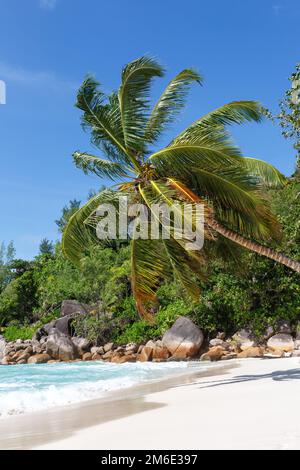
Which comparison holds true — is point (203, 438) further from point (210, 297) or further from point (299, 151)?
point (210, 297)

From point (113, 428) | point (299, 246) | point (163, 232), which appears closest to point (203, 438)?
point (113, 428)

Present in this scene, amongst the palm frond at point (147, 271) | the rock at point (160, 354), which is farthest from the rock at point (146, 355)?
the palm frond at point (147, 271)

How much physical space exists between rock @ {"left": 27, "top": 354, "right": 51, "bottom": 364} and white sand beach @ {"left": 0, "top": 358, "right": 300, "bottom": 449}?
20.0m

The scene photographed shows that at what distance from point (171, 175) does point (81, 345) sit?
20022 mm

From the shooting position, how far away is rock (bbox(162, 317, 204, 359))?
71.8 feet

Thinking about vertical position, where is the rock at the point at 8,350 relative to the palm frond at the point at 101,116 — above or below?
below

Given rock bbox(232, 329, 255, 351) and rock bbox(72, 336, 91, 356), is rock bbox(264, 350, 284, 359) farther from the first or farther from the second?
rock bbox(72, 336, 91, 356)

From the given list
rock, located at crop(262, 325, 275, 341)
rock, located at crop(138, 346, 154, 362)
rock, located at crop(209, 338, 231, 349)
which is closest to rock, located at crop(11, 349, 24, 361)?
rock, located at crop(138, 346, 154, 362)

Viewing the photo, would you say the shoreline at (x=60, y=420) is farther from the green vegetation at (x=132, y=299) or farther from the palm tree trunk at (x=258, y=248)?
the green vegetation at (x=132, y=299)

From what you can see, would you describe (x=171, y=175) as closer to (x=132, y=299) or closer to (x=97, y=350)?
(x=97, y=350)

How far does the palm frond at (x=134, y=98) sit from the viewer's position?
36.3ft

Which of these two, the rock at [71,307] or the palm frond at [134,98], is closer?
the palm frond at [134,98]

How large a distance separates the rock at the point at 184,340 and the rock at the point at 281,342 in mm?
3438

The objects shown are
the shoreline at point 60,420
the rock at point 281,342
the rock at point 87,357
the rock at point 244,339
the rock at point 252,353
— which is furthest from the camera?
the rock at point 87,357
